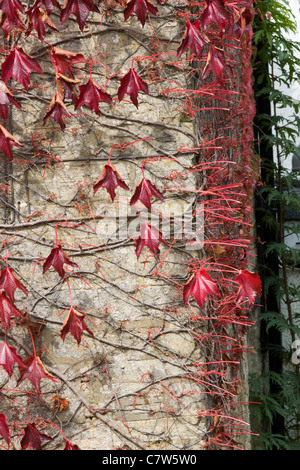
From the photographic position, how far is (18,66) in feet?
7.58

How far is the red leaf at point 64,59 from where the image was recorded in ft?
7.92

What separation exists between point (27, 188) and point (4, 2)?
88 cm

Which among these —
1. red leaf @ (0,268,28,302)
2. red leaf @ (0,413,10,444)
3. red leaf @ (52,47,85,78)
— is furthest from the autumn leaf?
red leaf @ (0,413,10,444)

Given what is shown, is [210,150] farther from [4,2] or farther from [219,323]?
[4,2]

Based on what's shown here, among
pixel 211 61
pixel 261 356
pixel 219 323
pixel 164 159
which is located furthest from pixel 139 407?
pixel 261 356

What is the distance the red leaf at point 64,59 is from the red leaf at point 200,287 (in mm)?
1128

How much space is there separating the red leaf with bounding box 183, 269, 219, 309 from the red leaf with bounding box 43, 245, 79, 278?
54 cm

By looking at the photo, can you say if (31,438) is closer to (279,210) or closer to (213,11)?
(213,11)

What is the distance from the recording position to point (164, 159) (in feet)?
8.61

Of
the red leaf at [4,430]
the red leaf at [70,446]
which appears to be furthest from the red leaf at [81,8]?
the red leaf at [70,446]

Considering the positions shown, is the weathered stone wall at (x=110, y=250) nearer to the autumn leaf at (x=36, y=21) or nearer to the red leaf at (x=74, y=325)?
the red leaf at (x=74, y=325)

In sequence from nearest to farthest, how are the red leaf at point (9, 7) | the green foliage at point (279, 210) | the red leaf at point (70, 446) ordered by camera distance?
the red leaf at point (9, 7) < the red leaf at point (70, 446) < the green foliage at point (279, 210)

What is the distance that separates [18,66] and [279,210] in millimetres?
3594

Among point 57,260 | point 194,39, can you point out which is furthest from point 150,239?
point 194,39
